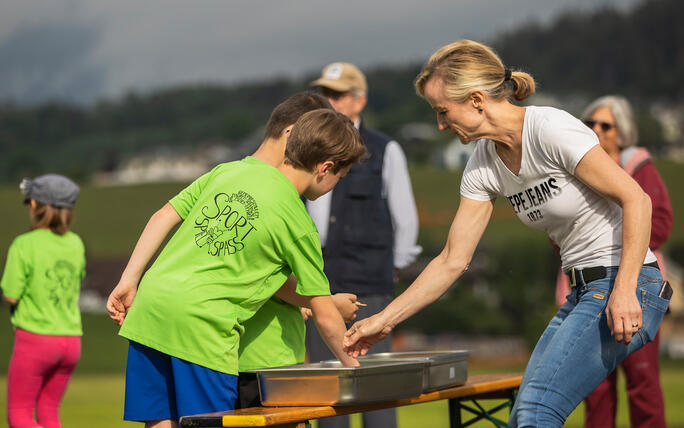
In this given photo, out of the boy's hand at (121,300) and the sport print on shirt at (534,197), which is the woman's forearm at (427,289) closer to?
the sport print on shirt at (534,197)

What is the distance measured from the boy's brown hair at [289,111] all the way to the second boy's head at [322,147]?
293 millimetres

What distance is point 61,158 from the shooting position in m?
99.8

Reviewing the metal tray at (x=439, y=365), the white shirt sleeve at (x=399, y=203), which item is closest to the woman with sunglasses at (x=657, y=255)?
the white shirt sleeve at (x=399, y=203)

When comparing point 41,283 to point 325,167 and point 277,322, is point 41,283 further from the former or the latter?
point 325,167

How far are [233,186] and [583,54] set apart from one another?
12777cm

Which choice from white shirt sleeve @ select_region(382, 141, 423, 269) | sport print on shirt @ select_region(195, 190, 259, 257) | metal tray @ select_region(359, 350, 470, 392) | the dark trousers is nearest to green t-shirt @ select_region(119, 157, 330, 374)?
sport print on shirt @ select_region(195, 190, 259, 257)

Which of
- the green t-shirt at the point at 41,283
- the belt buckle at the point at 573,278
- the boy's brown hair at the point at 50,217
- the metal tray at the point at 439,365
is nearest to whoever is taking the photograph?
the belt buckle at the point at 573,278

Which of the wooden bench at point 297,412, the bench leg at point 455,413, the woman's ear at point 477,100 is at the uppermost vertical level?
the woman's ear at point 477,100

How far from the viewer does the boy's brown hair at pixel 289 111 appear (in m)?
3.65

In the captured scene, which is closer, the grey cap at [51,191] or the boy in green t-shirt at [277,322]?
the boy in green t-shirt at [277,322]

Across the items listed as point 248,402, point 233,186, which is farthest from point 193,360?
point 233,186

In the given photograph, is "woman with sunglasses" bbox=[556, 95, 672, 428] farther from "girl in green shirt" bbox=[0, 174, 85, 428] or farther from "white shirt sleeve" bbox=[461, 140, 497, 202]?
"girl in green shirt" bbox=[0, 174, 85, 428]

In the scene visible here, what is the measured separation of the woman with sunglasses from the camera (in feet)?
17.1

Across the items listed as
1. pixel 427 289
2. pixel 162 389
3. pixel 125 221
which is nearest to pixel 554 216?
pixel 427 289
